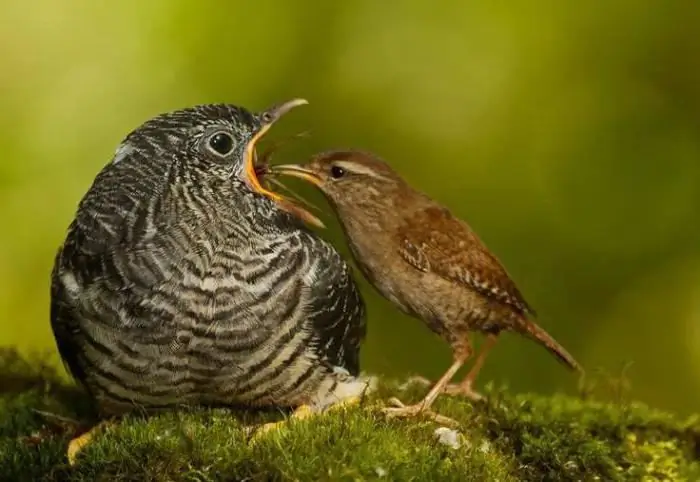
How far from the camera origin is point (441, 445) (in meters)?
2.20

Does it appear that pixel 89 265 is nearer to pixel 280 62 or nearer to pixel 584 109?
pixel 280 62

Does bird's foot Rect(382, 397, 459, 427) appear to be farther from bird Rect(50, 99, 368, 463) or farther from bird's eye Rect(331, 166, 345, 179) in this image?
bird's eye Rect(331, 166, 345, 179)

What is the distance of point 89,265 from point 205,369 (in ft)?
1.30

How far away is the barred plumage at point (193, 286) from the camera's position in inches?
86.9

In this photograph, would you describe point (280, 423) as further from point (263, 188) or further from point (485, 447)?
point (263, 188)

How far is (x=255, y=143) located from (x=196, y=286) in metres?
0.47

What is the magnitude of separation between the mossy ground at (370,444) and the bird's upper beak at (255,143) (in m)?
0.56

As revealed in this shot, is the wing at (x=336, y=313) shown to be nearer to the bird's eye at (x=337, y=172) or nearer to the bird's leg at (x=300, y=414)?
the bird's leg at (x=300, y=414)

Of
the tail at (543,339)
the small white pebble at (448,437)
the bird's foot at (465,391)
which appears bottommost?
the bird's foot at (465,391)

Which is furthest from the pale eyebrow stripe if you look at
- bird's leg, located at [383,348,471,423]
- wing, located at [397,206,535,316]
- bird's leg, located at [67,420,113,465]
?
bird's leg, located at [67,420,113,465]

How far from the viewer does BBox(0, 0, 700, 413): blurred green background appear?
4574mm

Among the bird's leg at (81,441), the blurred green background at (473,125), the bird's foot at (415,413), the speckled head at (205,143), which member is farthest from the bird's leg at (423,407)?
the blurred green background at (473,125)

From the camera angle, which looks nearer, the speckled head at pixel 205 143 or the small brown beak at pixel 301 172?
the speckled head at pixel 205 143

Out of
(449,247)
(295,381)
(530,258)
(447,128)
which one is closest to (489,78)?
(447,128)
